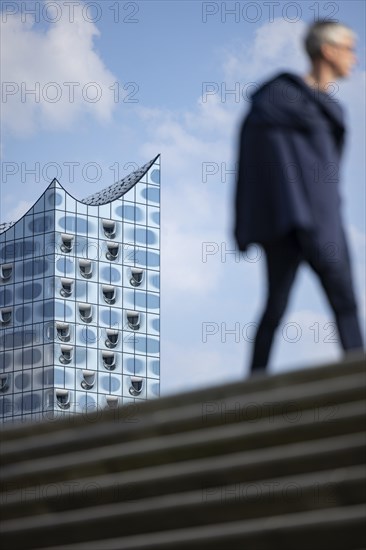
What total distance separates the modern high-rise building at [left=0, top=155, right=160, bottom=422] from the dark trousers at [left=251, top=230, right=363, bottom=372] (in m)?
68.2

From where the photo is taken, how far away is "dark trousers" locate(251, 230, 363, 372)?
7480mm

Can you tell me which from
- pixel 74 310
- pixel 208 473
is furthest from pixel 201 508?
pixel 74 310

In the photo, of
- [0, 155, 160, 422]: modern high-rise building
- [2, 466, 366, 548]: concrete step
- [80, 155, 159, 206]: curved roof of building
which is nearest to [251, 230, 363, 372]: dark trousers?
[2, 466, 366, 548]: concrete step

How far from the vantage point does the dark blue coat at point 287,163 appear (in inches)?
302

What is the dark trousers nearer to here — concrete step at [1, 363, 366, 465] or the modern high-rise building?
concrete step at [1, 363, 366, 465]

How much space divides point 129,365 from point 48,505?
7176 cm

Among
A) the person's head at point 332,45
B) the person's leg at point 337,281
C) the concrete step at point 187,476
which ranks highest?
the person's head at point 332,45

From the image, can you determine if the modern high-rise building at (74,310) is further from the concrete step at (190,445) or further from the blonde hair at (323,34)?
the concrete step at (190,445)

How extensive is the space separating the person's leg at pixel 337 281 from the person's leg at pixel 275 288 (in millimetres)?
133

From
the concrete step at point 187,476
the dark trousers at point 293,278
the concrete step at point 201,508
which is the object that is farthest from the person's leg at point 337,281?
the concrete step at point 201,508

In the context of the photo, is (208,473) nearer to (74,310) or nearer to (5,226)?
(74,310)

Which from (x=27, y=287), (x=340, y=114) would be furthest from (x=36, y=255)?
(x=340, y=114)

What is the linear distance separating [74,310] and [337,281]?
70.1 metres

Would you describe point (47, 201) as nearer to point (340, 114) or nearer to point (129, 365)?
point (129, 365)
